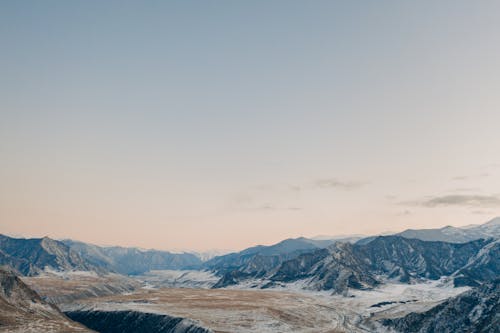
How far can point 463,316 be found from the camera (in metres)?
174

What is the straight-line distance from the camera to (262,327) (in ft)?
620

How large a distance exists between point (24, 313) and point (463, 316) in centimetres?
18120

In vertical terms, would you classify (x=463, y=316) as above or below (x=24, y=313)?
below

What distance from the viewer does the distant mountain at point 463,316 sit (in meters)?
162

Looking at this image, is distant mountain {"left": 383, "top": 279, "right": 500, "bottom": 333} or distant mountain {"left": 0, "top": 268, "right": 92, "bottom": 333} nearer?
distant mountain {"left": 0, "top": 268, "right": 92, "bottom": 333}

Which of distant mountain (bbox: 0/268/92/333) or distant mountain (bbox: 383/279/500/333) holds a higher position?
distant mountain (bbox: 0/268/92/333)

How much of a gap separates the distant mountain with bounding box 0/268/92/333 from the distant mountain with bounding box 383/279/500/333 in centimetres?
14213

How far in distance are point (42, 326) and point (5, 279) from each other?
174 ft

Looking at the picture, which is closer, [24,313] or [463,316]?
[24,313]

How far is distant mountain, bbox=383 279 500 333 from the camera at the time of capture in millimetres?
162375

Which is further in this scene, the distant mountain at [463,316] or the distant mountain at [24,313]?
the distant mountain at [463,316]

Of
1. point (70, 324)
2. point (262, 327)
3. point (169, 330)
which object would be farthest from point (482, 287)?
point (70, 324)

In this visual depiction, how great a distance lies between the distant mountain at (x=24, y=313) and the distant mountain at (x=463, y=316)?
466ft

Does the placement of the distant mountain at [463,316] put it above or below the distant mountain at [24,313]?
below
